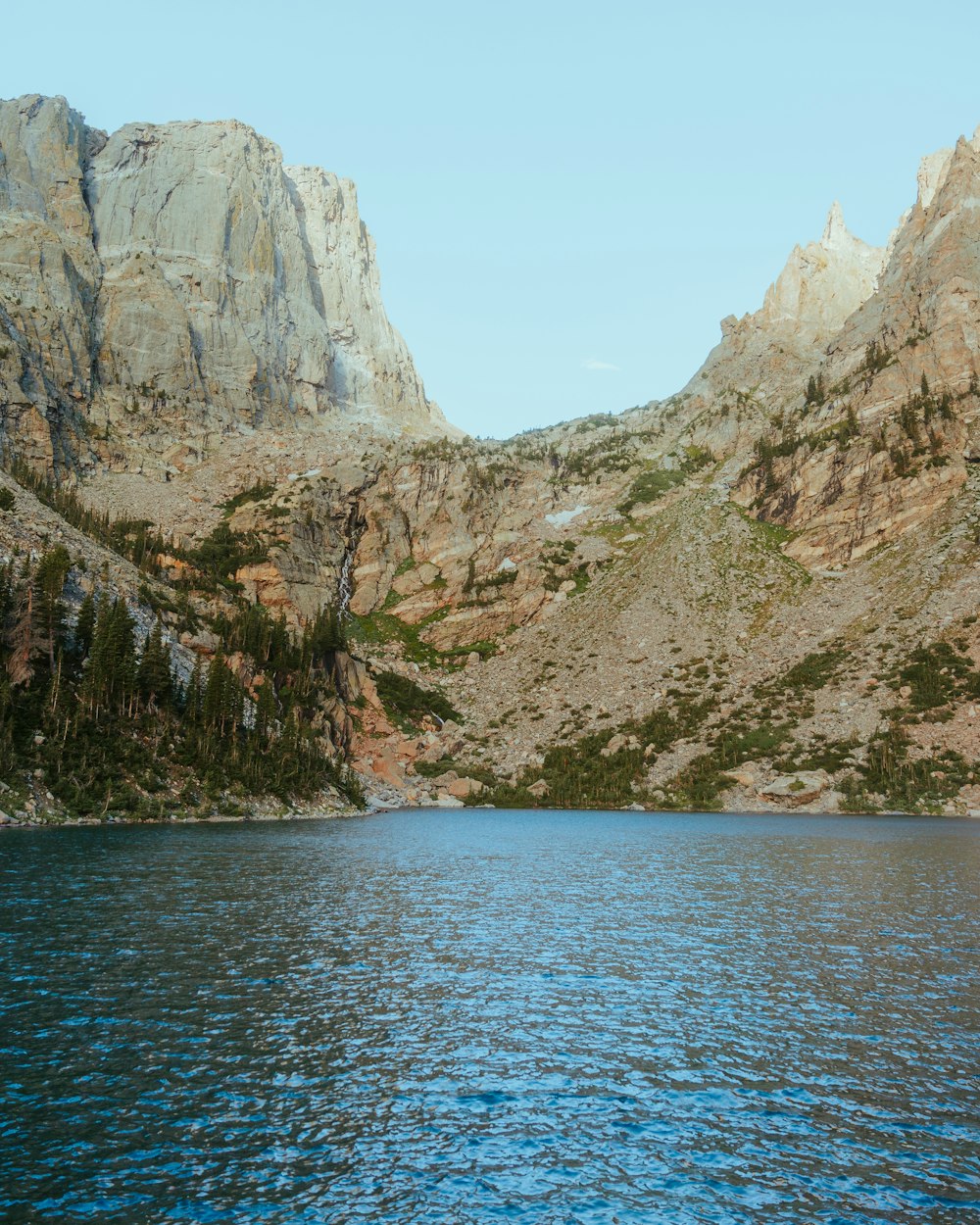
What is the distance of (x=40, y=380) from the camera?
13812cm

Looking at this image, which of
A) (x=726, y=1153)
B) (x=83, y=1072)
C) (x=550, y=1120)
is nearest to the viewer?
(x=726, y=1153)

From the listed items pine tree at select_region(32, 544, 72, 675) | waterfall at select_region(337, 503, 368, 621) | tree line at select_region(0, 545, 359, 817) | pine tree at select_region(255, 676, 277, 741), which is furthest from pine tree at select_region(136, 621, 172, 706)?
waterfall at select_region(337, 503, 368, 621)

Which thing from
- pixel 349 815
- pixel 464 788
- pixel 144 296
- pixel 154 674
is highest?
pixel 144 296

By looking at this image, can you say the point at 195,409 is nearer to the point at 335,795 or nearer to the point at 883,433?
the point at 335,795

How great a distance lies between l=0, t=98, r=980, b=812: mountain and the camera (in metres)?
95.8

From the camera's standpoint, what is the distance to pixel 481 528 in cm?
16950

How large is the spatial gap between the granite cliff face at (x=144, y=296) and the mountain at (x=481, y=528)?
68 centimetres

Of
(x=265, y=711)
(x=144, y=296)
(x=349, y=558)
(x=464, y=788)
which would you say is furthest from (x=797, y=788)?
(x=144, y=296)

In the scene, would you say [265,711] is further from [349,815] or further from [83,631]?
[83,631]

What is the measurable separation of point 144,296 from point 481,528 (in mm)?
82733

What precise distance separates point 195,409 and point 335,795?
109576 mm

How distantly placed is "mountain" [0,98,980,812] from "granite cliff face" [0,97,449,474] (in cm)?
68

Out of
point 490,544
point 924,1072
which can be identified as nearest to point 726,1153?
point 924,1072

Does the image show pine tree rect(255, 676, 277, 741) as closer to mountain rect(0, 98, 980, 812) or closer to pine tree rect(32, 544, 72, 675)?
mountain rect(0, 98, 980, 812)
